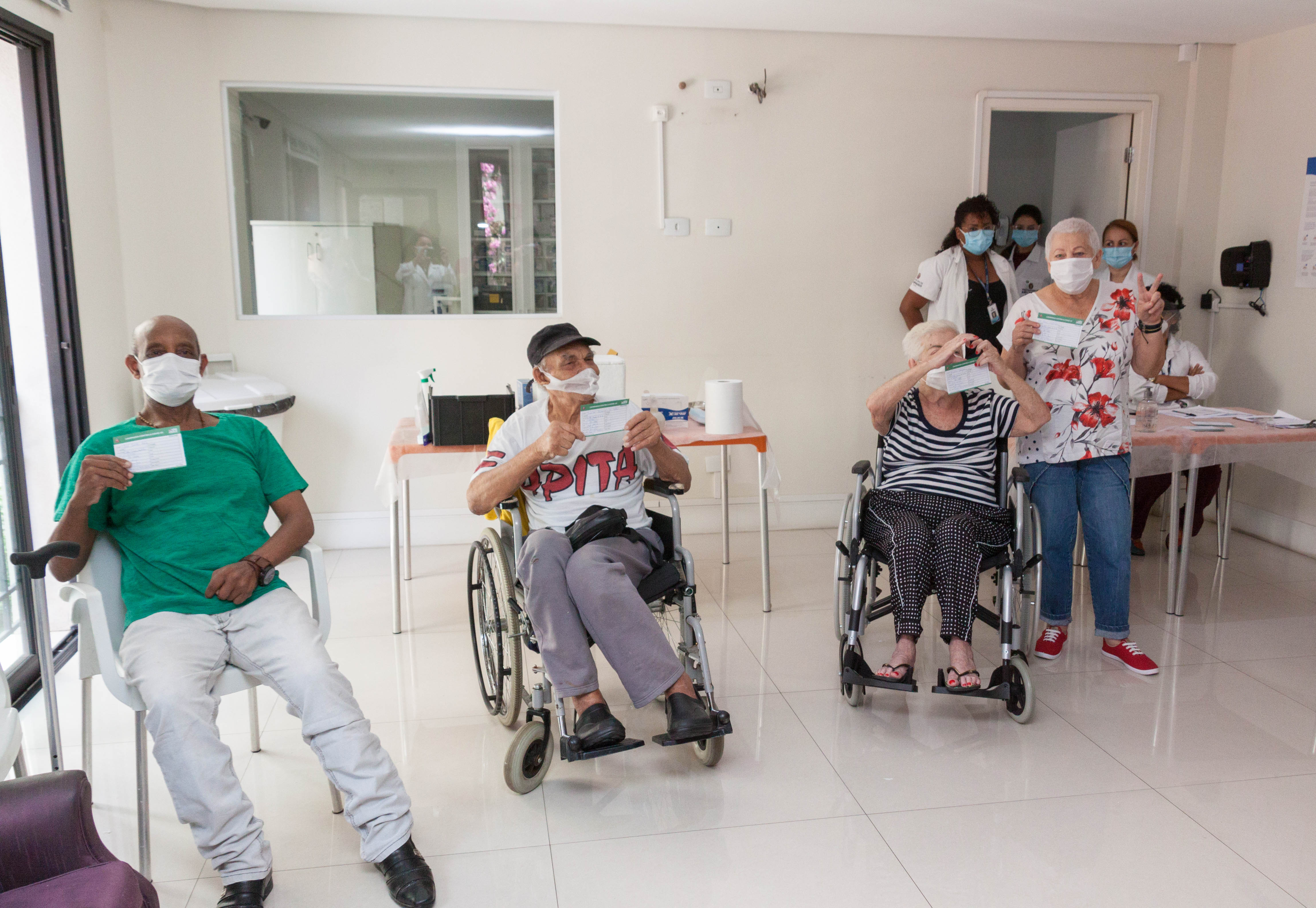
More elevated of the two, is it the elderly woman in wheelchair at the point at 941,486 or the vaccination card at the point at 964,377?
the vaccination card at the point at 964,377

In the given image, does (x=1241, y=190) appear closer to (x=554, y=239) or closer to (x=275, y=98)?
(x=554, y=239)

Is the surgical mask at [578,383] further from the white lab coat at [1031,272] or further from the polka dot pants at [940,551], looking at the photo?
the white lab coat at [1031,272]

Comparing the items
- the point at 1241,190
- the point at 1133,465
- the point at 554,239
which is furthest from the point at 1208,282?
the point at 554,239

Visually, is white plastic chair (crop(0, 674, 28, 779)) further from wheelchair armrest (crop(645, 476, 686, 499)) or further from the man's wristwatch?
wheelchair armrest (crop(645, 476, 686, 499))

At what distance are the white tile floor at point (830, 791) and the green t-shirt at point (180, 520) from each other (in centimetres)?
56

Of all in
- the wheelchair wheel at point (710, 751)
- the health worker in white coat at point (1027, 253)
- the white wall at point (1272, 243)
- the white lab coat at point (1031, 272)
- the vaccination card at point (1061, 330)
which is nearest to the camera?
the wheelchair wheel at point (710, 751)

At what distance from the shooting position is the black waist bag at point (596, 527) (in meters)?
2.40

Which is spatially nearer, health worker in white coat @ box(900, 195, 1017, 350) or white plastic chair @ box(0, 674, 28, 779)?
white plastic chair @ box(0, 674, 28, 779)

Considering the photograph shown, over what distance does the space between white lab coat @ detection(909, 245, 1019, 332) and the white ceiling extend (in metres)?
1.02

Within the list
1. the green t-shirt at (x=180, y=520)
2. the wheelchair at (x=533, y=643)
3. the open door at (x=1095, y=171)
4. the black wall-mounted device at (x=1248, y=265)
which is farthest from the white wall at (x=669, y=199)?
the green t-shirt at (x=180, y=520)

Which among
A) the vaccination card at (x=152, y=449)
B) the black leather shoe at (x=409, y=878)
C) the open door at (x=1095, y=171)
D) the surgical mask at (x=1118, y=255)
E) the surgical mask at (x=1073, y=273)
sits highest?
the open door at (x=1095, y=171)

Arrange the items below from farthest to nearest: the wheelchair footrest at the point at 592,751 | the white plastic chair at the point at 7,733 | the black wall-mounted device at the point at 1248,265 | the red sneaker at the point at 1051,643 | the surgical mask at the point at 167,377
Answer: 1. the black wall-mounted device at the point at 1248,265
2. the red sneaker at the point at 1051,643
3. the wheelchair footrest at the point at 592,751
4. the surgical mask at the point at 167,377
5. the white plastic chair at the point at 7,733

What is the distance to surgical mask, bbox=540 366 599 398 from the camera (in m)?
2.48

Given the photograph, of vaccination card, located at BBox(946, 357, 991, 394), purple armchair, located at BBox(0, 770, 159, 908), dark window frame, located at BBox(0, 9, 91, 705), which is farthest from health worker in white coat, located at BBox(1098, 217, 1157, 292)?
dark window frame, located at BBox(0, 9, 91, 705)
